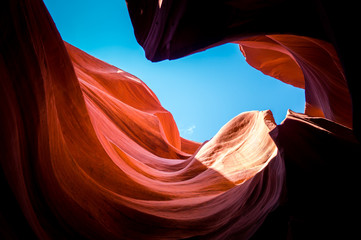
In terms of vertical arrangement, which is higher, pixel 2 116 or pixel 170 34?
pixel 170 34

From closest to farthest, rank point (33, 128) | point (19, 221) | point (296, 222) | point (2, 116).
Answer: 1. point (2, 116)
2. point (19, 221)
3. point (33, 128)
4. point (296, 222)

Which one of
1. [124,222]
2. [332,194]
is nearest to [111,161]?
[124,222]

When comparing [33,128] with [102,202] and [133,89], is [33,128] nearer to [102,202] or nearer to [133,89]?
[102,202]

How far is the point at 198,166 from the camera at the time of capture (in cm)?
498

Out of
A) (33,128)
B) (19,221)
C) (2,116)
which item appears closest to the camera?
(2,116)

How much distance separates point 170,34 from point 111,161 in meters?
2.07

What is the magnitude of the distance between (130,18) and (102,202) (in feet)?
9.68

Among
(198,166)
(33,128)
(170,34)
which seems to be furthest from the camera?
(198,166)

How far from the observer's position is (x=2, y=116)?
52.7 inches

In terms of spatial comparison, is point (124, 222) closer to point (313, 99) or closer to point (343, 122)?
point (343, 122)

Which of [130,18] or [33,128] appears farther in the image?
[130,18]

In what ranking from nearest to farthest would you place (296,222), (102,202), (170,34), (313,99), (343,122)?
(296,222), (102,202), (170,34), (343,122), (313,99)

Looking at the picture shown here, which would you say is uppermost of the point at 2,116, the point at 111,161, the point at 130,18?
the point at 130,18

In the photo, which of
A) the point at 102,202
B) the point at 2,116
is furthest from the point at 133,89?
the point at 2,116
